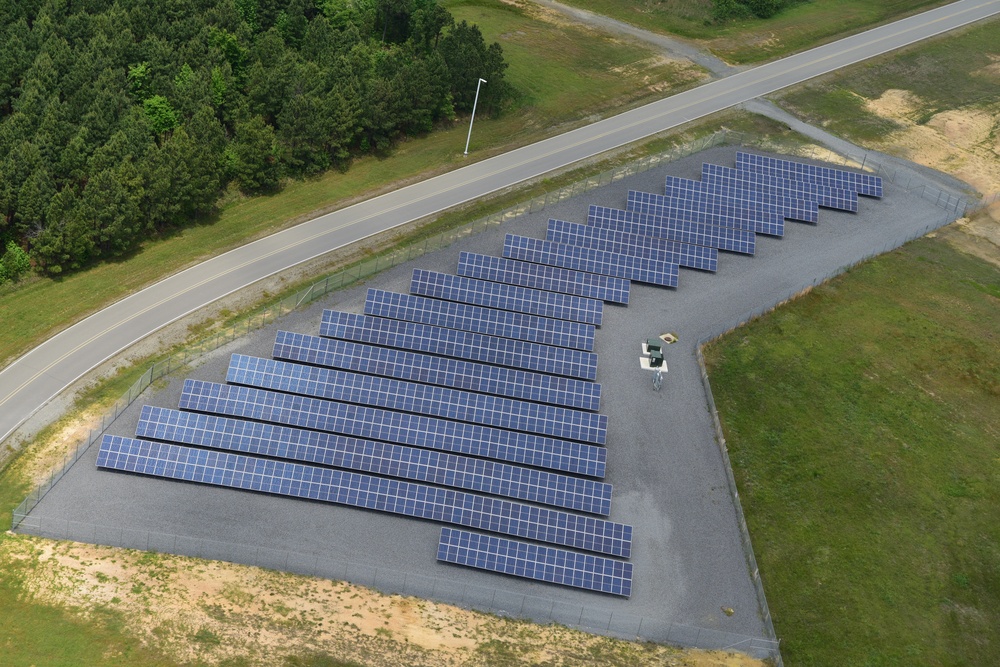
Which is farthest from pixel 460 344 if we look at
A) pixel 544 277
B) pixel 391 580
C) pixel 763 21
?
pixel 763 21

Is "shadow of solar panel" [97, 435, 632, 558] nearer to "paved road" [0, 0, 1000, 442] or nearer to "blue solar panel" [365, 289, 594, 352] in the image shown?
"paved road" [0, 0, 1000, 442]

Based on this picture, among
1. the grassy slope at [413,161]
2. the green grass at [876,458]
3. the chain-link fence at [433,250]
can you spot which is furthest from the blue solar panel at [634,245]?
the grassy slope at [413,161]

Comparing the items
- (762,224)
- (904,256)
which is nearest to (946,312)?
(904,256)

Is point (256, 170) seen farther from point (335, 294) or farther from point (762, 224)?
point (762, 224)

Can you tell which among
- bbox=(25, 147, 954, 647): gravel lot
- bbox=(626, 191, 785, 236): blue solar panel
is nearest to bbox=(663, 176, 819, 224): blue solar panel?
bbox=(626, 191, 785, 236): blue solar panel

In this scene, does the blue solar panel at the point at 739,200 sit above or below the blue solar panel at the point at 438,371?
above

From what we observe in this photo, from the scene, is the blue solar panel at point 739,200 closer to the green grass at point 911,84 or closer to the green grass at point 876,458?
the green grass at point 876,458

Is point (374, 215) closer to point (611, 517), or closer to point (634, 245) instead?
point (634, 245)
